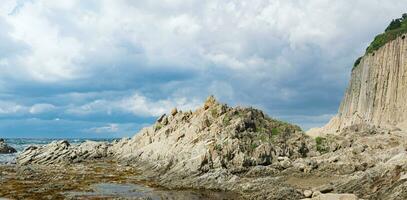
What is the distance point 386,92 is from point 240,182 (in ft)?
193

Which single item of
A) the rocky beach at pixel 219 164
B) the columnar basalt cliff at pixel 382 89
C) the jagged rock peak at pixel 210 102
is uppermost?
the columnar basalt cliff at pixel 382 89

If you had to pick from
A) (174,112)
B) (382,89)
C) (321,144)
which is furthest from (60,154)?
(382,89)

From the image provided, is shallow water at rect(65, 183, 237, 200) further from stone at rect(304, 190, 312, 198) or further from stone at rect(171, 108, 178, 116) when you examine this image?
stone at rect(171, 108, 178, 116)

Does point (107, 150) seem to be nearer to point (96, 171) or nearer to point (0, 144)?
point (96, 171)

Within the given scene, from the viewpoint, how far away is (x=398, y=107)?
88.0 metres

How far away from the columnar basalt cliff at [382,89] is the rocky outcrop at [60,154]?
35172 millimetres

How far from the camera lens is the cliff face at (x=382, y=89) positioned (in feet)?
289

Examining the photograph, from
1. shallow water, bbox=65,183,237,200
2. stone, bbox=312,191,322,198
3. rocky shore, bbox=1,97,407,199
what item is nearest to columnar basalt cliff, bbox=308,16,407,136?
rocky shore, bbox=1,97,407,199

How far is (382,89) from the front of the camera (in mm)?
95375

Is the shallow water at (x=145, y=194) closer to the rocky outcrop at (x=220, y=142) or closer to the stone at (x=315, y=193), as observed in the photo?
the rocky outcrop at (x=220, y=142)

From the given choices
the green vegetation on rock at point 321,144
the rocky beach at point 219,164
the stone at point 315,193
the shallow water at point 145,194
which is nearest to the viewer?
the stone at point 315,193

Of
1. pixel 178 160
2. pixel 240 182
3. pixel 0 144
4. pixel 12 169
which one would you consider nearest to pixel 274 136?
pixel 178 160

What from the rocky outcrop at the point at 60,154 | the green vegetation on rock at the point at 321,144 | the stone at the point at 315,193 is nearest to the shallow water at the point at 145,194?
the stone at the point at 315,193

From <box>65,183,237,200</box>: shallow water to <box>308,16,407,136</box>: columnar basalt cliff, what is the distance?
46.4m
